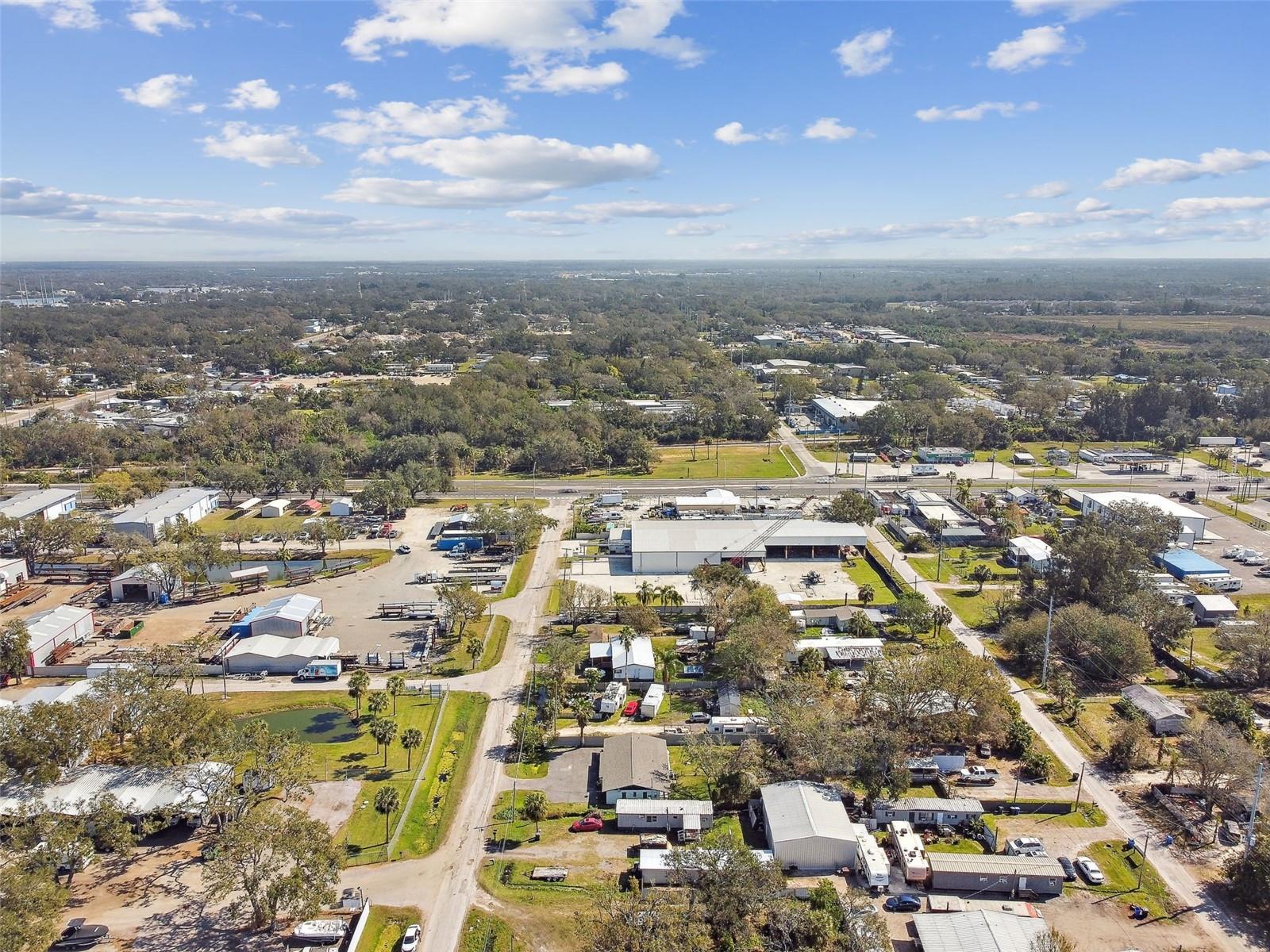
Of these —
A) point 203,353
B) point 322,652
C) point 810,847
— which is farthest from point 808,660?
point 203,353

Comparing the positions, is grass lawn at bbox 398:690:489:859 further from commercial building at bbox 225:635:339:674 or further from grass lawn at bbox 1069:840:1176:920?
grass lawn at bbox 1069:840:1176:920

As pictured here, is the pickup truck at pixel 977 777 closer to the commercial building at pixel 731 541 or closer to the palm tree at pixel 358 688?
the commercial building at pixel 731 541

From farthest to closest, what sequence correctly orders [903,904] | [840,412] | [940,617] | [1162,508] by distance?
[840,412], [1162,508], [940,617], [903,904]

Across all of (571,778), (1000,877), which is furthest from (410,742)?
(1000,877)

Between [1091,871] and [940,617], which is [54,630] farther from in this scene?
[1091,871]

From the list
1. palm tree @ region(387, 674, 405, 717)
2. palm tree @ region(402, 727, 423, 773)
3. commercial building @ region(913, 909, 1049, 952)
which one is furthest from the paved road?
palm tree @ region(387, 674, 405, 717)

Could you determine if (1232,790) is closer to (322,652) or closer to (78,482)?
(322,652)
